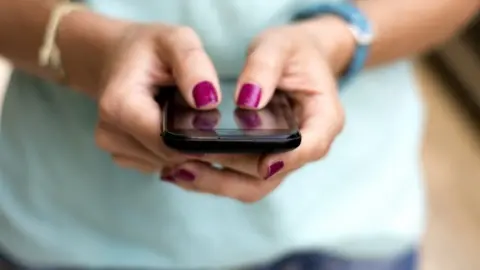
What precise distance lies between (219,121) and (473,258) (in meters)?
1.05

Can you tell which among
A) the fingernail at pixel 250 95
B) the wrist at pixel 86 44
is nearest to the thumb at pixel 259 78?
the fingernail at pixel 250 95

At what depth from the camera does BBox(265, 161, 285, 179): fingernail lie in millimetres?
484

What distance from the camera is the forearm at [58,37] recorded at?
564 mm

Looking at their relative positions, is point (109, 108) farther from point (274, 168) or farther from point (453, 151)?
point (453, 151)

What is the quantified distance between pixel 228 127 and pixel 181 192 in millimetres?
162

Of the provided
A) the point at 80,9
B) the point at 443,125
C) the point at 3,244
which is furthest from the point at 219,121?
the point at 443,125

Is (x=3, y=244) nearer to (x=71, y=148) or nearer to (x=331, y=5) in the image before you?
(x=71, y=148)

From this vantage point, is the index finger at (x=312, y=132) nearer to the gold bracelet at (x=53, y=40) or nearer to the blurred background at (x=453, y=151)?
the gold bracelet at (x=53, y=40)

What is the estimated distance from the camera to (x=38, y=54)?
1.96 ft

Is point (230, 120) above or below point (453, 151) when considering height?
below

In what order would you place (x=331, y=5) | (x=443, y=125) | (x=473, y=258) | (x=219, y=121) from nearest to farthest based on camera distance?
Result: 1. (x=219, y=121)
2. (x=331, y=5)
3. (x=473, y=258)
4. (x=443, y=125)

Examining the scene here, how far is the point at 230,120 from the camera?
501 mm

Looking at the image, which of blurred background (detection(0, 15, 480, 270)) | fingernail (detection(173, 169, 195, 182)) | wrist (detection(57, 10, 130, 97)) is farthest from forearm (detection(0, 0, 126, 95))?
blurred background (detection(0, 15, 480, 270))

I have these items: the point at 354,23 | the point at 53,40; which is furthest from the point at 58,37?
the point at 354,23
